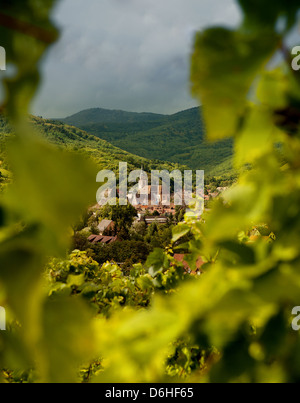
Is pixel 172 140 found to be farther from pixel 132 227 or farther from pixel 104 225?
pixel 104 225

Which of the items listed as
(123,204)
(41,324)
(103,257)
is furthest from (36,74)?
(123,204)

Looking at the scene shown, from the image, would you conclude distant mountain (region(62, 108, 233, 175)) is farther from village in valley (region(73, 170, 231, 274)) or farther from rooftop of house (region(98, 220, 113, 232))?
rooftop of house (region(98, 220, 113, 232))

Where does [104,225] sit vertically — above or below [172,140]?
below

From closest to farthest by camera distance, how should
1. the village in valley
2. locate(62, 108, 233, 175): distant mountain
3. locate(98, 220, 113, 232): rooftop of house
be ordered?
the village in valley < locate(98, 220, 113, 232): rooftop of house < locate(62, 108, 233, 175): distant mountain

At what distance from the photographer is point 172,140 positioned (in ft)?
406

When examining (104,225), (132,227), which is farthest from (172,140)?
(104,225)

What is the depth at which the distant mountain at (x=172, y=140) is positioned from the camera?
312ft

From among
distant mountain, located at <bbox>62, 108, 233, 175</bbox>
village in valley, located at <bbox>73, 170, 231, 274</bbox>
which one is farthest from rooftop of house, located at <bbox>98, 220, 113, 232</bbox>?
distant mountain, located at <bbox>62, 108, 233, 175</bbox>

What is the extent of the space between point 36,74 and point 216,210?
327 millimetres

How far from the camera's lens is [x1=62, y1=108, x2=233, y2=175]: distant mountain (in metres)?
95.2

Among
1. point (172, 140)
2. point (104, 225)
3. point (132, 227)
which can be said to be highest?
point (172, 140)

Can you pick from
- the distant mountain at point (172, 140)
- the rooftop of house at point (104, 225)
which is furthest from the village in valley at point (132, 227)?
the distant mountain at point (172, 140)

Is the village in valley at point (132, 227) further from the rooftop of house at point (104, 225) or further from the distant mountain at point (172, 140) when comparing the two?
the distant mountain at point (172, 140)
